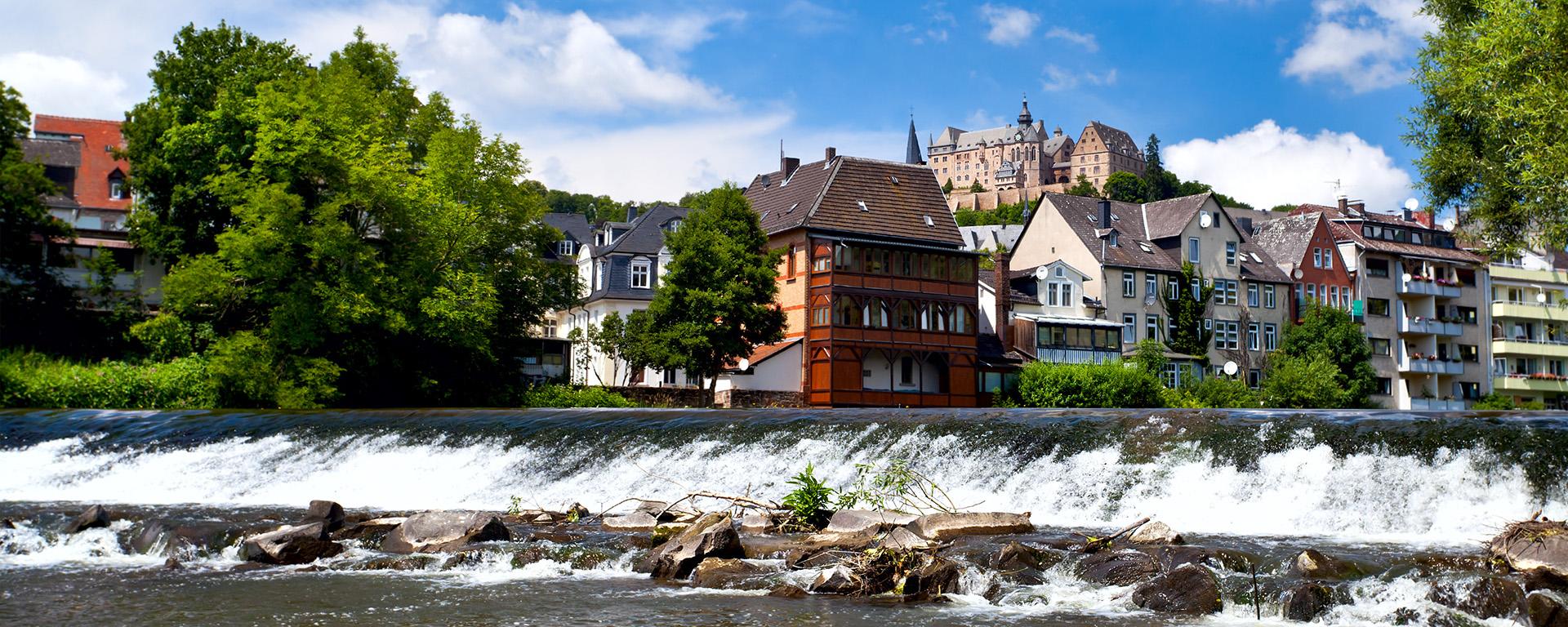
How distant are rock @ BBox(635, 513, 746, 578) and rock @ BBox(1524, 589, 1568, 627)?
7.36 metres

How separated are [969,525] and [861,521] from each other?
1301 millimetres

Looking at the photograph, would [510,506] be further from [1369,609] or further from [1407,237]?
[1407,237]

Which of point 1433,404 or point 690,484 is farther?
point 1433,404

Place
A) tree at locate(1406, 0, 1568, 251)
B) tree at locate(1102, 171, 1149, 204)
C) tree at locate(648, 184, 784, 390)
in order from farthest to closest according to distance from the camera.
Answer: tree at locate(1102, 171, 1149, 204), tree at locate(648, 184, 784, 390), tree at locate(1406, 0, 1568, 251)

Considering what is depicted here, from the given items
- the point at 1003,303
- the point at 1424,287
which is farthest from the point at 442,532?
the point at 1424,287

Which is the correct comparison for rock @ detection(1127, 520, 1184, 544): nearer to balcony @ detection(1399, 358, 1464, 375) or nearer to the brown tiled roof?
the brown tiled roof

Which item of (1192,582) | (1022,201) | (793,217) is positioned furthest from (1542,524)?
(1022,201)

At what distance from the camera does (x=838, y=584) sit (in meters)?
12.6

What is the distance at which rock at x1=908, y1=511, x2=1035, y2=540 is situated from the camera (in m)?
15.2

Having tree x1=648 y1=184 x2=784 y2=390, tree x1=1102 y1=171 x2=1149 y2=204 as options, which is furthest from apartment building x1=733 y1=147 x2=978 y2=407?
tree x1=1102 y1=171 x2=1149 y2=204

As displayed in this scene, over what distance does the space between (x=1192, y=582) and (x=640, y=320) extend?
41.9 meters

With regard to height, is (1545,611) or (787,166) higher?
(787,166)

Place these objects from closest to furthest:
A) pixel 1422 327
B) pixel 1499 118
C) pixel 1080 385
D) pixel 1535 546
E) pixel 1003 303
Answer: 1. pixel 1535 546
2. pixel 1499 118
3. pixel 1080 385
4. pixel 1003 303
5. pixel 1422 327

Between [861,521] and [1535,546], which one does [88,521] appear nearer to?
[861,521]
